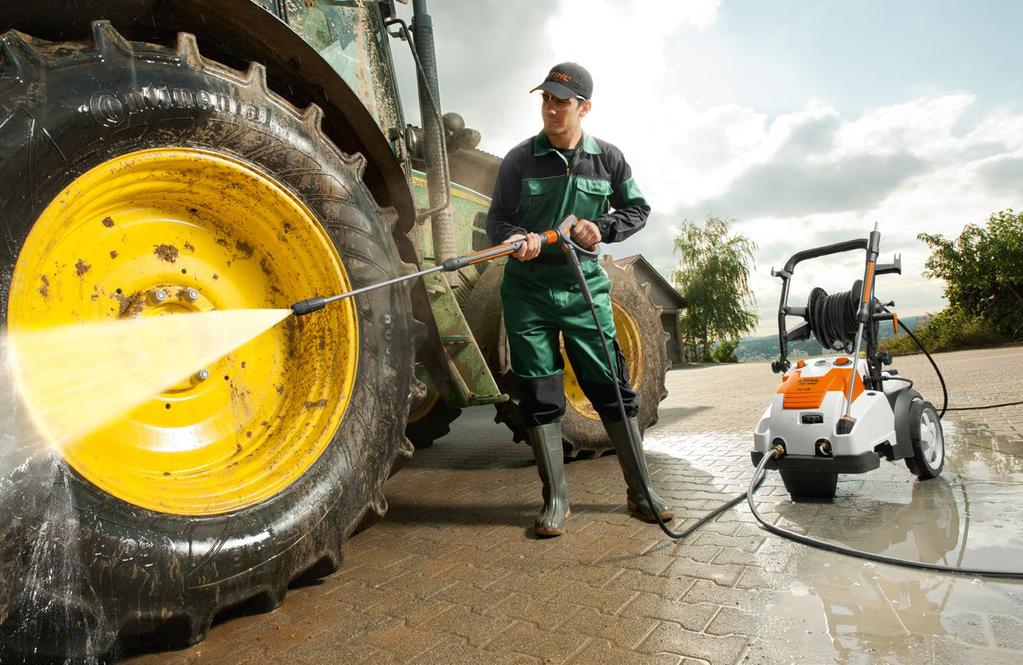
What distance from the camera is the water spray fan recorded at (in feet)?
8.64

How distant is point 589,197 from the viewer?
2920 mm

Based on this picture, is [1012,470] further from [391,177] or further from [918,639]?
[391,177]

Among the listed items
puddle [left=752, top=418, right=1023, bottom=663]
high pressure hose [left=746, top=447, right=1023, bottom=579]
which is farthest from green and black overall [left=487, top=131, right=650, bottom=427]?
puddle [left=752, top=418, right=1023, bottom=663]

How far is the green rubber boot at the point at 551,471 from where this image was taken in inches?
109

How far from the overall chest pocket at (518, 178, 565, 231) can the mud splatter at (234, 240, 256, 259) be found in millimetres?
1204

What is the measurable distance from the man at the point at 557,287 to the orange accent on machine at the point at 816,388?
68 cm

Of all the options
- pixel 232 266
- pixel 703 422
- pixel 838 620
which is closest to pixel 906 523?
pixel 838 620

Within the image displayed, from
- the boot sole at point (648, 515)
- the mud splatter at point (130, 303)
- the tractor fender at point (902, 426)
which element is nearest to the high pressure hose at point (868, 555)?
the boot sole at point (648, 515)

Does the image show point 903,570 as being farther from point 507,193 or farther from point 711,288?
point 711,288

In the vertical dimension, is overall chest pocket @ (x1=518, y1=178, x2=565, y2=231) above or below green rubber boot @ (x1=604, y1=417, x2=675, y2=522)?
above

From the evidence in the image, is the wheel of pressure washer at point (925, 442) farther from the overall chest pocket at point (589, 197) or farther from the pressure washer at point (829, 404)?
the overall chest pocket at point (589, 197)

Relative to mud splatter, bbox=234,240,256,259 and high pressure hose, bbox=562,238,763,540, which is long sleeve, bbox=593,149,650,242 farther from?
mud splatter, bbox=234,240,256,259

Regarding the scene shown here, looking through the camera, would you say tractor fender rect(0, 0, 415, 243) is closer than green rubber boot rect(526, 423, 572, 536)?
Yes

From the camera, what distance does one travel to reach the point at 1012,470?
10.2ft
